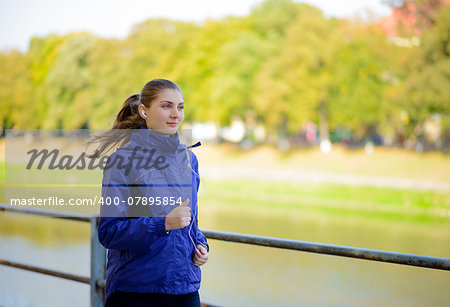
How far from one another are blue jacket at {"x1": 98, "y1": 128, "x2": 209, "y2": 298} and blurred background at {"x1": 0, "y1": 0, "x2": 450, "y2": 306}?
7.99m

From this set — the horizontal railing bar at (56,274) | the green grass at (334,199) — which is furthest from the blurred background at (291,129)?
the horizontal railing bar at (56,274)

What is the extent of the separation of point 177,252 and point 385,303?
10611 millimetres

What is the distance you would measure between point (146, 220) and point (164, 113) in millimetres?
364

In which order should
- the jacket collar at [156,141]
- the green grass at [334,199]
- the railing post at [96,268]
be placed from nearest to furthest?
the jacket collar at [156,141], the railing post at [96,268], the green grass at [334,199]

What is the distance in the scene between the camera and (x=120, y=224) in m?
1.64

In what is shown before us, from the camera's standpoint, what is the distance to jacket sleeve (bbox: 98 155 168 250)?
1629mm

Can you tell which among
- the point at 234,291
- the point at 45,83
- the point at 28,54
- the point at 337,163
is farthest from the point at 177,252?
the point at 28,54

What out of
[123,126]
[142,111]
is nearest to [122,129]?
[123,126]

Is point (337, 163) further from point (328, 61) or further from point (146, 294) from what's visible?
point (146, 294)

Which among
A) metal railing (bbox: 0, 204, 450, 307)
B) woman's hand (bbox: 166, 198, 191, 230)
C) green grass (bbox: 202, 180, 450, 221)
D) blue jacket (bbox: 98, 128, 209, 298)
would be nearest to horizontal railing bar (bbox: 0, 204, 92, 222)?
metal railing (bbox: 0, 204, 450, 307)

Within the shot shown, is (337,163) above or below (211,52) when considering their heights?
below

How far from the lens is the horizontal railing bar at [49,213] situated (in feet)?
8.73

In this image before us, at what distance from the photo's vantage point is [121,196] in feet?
5.44

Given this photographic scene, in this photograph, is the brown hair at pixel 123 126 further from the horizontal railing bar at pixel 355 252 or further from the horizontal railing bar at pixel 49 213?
the horizontal railing bar at pixel 49 213
